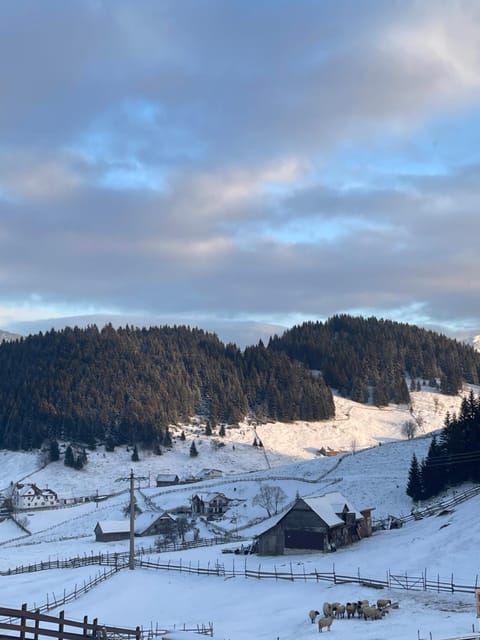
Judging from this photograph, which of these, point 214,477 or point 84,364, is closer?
point 214,477

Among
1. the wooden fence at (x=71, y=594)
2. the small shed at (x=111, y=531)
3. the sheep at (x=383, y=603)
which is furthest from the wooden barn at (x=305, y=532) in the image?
the small shed at (x=111, y=531)

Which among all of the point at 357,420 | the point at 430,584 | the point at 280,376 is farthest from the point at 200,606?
the point at 280,376

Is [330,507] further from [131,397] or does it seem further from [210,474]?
[131,397]

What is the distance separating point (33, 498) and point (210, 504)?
39.0 meters

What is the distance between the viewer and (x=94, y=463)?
144 meters

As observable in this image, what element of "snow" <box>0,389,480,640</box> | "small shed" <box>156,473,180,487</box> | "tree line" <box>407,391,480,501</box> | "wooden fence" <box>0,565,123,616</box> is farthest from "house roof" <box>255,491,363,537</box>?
"small shed" <box>156,473,180,487</box>

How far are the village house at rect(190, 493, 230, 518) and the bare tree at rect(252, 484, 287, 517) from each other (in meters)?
4.14

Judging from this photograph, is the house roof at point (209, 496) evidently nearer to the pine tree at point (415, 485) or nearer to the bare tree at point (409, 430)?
the pine tree at point (415, 485)

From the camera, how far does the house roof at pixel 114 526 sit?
8631 centimetres

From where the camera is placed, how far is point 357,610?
1447 inches

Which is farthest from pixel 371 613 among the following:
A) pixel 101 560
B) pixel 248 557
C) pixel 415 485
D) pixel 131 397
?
pixel 131 397

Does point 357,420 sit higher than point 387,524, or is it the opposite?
point 357,420

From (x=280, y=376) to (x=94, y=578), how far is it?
141425mm

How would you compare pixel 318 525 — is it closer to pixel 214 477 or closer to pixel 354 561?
pixel 354 561
